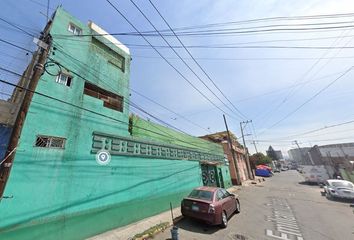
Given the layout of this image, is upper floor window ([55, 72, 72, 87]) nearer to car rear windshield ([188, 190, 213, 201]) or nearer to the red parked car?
the red parked car

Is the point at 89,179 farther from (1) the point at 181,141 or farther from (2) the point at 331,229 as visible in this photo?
(2) the point at 331,229

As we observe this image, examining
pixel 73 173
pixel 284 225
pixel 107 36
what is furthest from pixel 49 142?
pixel 284 225

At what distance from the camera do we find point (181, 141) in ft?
50.7

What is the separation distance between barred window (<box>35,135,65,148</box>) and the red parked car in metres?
6.38

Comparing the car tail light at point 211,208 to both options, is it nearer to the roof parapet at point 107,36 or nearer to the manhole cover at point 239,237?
the manhole cover at point 239,237

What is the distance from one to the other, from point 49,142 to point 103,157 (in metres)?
2.26

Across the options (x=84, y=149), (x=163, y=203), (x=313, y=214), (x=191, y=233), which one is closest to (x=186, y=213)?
(x=191, y=233)

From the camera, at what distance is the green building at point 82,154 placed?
6020mm

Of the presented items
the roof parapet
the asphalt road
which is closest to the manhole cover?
the asphalt road

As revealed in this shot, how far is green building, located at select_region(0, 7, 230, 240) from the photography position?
602 cm

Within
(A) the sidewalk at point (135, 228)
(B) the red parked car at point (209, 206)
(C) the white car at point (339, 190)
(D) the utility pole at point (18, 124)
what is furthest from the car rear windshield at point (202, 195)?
(C) the white car at point (339, 190)

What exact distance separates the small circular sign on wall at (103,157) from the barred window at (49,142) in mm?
1536

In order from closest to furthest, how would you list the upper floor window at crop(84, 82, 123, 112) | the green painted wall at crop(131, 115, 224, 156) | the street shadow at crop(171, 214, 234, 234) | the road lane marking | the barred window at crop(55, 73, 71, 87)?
the road lane marking
the barred window at crop(55, 73, 71, 87)
the street shadow at crop(171, 214, 234, 234)
the upper floor window at crop(84, 82, 123, 112)
the green painted wall at crop(131, 115, 224, 156)

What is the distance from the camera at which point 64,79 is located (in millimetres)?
8227
